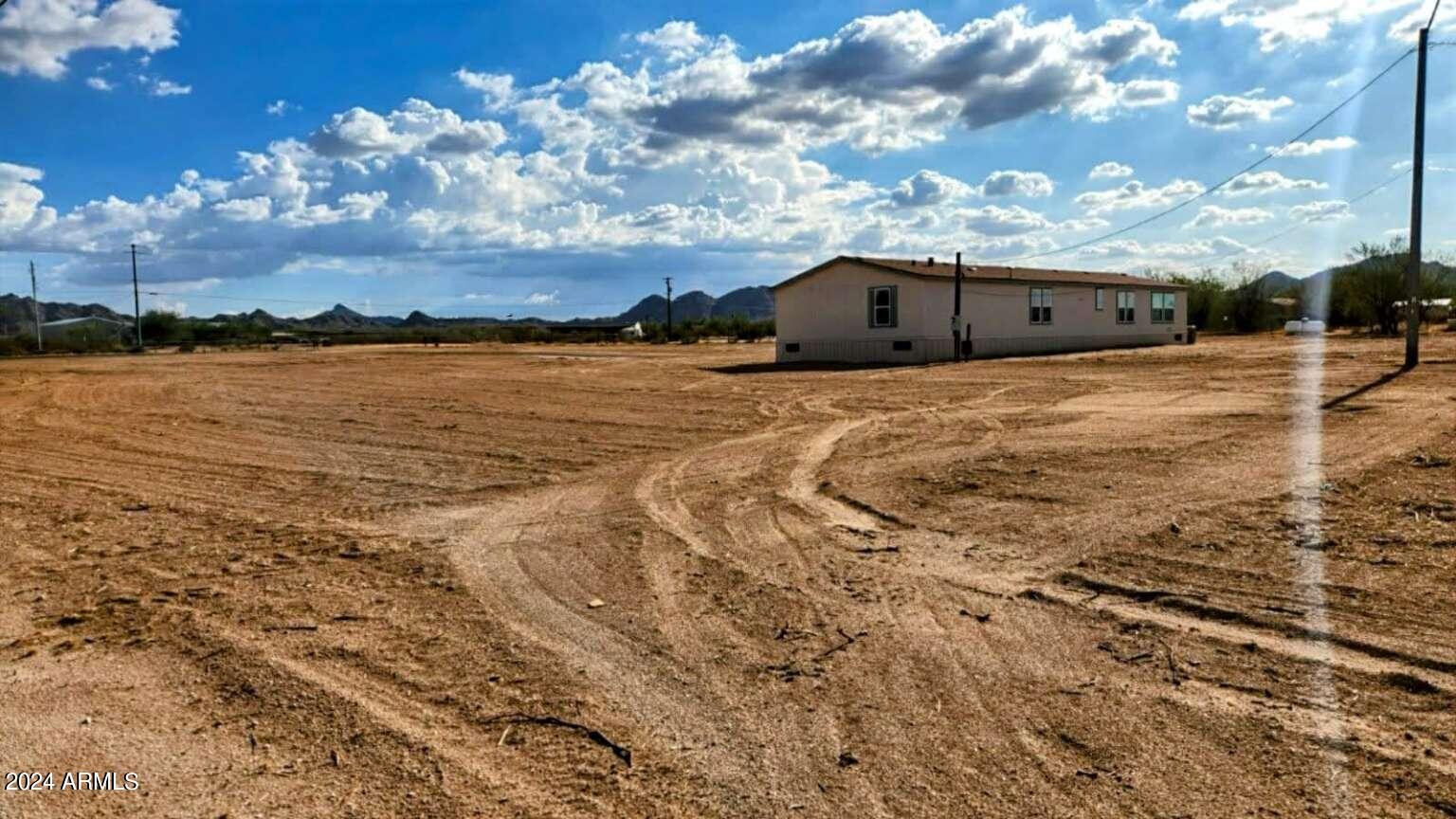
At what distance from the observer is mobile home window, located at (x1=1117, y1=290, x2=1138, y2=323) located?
43.3 m

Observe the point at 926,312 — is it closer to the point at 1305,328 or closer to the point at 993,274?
the point at 993,274

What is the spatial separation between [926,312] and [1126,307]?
53.2 ft

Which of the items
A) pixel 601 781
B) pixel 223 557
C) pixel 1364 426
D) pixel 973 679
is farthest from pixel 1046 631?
pixel 1364 426

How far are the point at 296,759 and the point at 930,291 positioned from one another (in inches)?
1236

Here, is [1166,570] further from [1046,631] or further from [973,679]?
[973,679]

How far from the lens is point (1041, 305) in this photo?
38.5 m

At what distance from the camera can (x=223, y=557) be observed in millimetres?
6336

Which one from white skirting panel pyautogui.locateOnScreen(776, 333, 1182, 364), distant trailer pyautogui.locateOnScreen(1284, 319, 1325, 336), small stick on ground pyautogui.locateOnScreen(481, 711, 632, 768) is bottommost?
small stick on ground pyautogui.locateOnScreen(481, 711, 632, 768)

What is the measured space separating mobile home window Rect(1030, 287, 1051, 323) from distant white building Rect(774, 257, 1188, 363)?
0.04 m

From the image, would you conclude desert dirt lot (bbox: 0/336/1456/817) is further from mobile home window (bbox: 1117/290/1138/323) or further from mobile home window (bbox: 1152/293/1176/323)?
mobile home window (bbox: 1152/293/1176/323)

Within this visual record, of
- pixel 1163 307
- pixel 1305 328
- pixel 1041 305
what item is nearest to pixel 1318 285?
pixel 1305 328

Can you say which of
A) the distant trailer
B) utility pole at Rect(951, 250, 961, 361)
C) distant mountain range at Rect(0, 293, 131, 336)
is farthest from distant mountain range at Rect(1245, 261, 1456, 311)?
distant mountain range at Rect(0, 293, 131, 336)

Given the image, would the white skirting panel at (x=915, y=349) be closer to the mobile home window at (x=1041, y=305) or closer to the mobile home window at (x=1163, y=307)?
the mobile home window at (x=1041, y=305)

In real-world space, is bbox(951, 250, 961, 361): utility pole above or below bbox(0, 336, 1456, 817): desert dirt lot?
above
